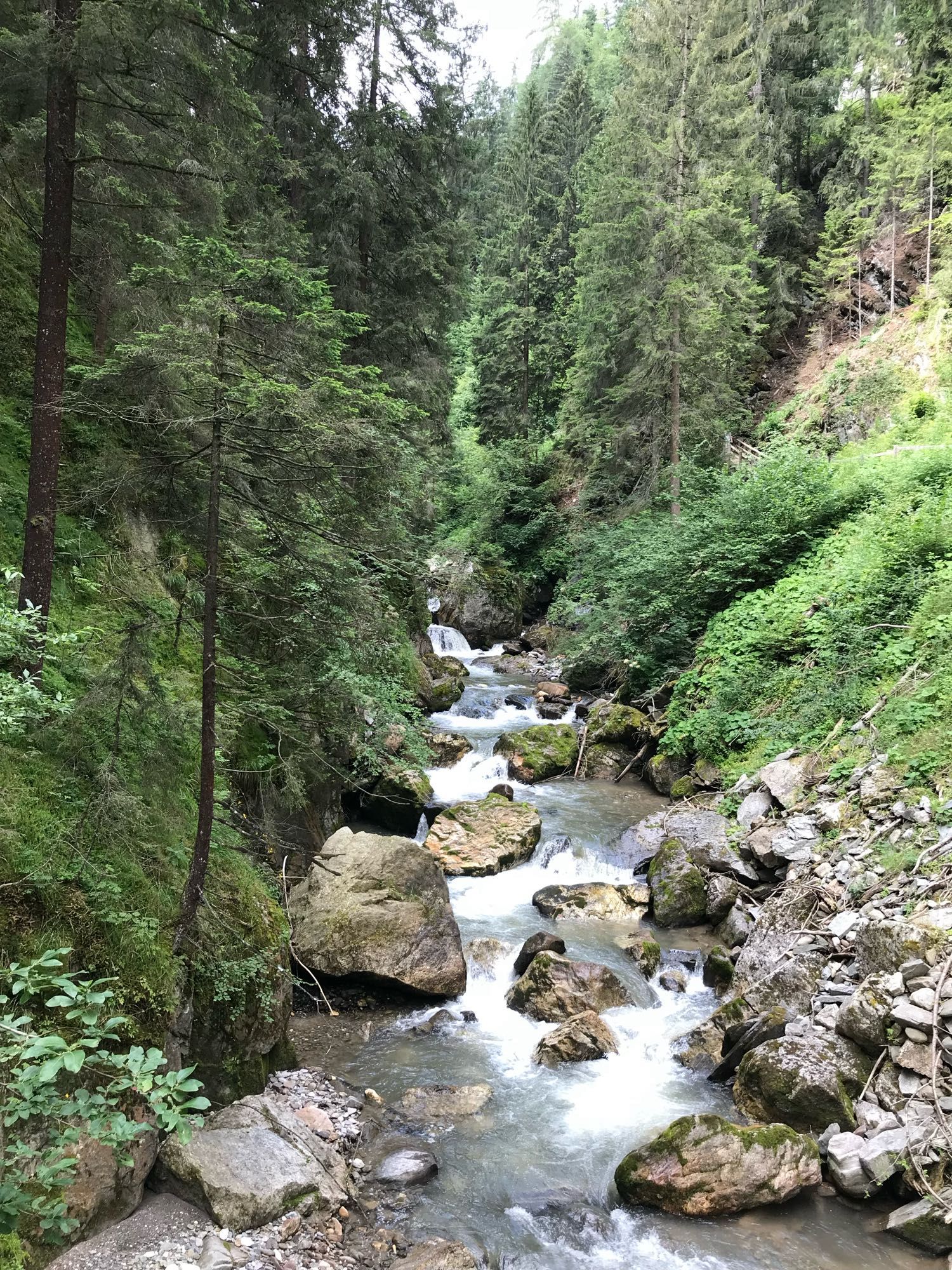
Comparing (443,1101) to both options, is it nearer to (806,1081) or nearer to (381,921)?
(381,921)

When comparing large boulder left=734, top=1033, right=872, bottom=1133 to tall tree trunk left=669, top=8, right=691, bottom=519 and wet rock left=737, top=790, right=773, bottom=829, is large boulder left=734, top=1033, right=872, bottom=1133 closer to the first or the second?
wet rock left=737, top=790, right=773, bottom=829

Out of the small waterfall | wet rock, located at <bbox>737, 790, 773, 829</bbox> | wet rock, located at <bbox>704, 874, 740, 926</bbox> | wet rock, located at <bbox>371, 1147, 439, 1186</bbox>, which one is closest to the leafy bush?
wet rock, located at <bbox>371, 1147, 439, 1186</bbox>

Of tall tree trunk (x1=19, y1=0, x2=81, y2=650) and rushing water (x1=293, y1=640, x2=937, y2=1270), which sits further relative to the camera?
tall tree trunk (x1=19, y1=0, x2=81, y2=650)

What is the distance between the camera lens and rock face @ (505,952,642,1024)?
7.97 meters

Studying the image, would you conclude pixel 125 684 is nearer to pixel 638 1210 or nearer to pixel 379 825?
pixel 638 1210

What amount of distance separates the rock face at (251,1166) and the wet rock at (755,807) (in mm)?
6721

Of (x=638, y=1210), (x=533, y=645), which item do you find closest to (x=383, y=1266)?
(x=638, y=1210)

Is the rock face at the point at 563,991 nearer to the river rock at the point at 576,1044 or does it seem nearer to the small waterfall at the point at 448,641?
the river rock at the point at 576,1044

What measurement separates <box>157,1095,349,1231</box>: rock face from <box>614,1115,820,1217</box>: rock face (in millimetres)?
2280

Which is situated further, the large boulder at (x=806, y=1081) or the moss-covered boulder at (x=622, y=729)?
the moss-covered boulder at (x=622, y=729)

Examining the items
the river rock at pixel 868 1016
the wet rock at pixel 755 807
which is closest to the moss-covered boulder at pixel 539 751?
the wet rock at pixel 755 807

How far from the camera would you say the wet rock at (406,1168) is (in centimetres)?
565

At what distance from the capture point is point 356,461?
19.2ft

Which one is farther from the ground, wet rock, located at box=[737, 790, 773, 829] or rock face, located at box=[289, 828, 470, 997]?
wet rock, located at box=[737, 790, 773, 829]
